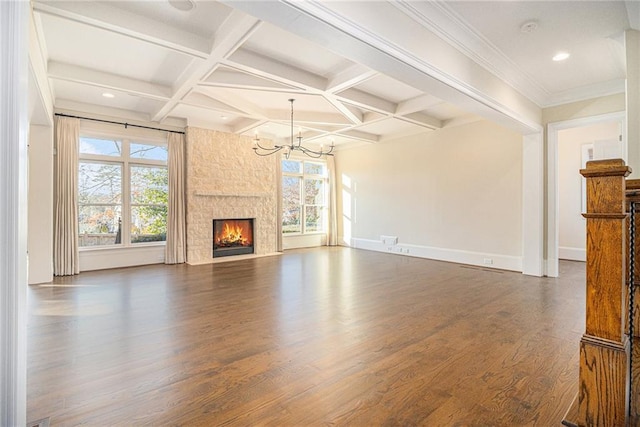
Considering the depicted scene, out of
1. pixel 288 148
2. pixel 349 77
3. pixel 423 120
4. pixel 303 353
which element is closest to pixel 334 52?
pixel 349 77

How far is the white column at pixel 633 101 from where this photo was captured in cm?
310

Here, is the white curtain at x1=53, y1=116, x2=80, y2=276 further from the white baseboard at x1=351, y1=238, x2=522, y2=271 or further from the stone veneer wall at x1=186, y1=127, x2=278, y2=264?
the white baseboard at x1=351, y1=238, x2=522, y2=271

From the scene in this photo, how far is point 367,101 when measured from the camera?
5.23 m

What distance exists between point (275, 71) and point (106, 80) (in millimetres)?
2476

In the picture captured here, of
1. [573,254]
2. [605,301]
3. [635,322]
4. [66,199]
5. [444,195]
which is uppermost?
[444,195]

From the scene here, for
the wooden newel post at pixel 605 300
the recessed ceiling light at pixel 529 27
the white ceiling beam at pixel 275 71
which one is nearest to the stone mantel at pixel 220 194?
the white ceiling beam at pixel 275 71

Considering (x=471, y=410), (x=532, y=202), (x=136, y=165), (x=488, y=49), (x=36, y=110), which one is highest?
(x=488, y=49)

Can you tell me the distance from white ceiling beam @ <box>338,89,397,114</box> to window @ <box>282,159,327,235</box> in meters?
3.86

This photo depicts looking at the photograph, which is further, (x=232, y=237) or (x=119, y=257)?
(x=232, y=237)

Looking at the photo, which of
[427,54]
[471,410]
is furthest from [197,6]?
[471,410]

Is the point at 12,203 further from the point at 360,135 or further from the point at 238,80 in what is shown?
the point at 360,135

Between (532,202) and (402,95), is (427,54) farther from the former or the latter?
(532,202)

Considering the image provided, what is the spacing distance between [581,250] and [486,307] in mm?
4709

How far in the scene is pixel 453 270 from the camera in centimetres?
579
